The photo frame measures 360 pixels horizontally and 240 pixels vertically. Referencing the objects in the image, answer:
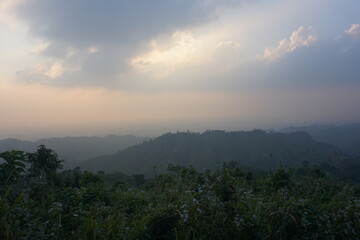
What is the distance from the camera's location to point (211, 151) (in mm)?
105375

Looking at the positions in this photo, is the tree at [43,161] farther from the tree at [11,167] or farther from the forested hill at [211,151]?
the forested hill at [211,151]

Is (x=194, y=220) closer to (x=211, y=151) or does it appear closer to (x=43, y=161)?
(x=43, y=161)

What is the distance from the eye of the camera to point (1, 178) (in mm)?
3820

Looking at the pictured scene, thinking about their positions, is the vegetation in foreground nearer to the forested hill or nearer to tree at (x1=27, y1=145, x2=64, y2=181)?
tree at (x1=27, y1=145, x2=64, y2=181)

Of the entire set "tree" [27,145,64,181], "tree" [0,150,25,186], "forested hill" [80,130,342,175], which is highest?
"tree" [0,150,25,186]

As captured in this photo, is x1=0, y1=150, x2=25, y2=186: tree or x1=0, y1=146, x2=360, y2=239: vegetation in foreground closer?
x1=0, y1=146, x2=360, y2=239: vegetation in foreground

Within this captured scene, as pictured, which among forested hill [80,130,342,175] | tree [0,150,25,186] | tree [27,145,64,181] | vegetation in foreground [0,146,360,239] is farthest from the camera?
forested hill [80,130,342,175]

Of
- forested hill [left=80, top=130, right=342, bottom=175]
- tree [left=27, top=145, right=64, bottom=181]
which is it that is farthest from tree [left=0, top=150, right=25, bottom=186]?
forested hill [left=80, top=130, right=342, bottom=175]

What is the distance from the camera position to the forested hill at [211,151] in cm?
8569

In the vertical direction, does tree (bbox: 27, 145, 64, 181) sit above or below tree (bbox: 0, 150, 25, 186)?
below

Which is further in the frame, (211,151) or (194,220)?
(211,151)

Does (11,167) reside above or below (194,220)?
above

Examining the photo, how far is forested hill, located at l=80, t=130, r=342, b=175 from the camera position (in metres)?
85.7

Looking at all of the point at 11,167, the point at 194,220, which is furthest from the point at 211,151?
the point at 194,220
